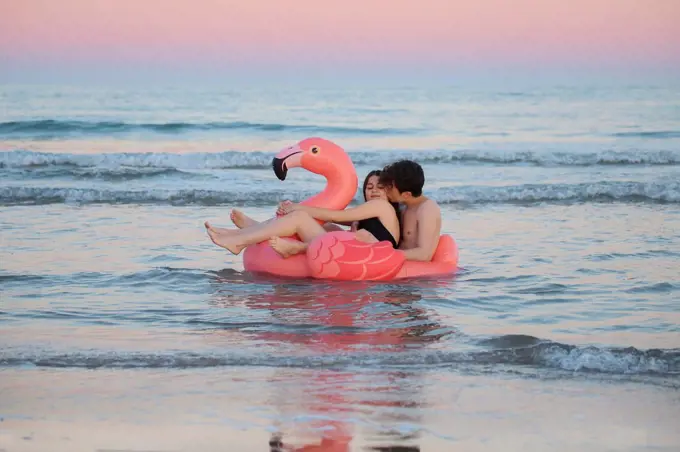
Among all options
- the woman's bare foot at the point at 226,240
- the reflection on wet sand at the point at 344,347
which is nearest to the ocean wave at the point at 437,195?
the woman's bare foot at the point at 226,240

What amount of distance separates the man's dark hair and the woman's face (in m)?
0.06

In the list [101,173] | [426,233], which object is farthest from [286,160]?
[101,173]

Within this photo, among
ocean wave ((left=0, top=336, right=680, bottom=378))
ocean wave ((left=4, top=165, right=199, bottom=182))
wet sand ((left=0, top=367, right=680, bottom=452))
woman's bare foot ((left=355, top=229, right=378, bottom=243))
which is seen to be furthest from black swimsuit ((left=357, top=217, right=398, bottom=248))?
ocean wave ((left=4, top=165, right=199, bottom=182))

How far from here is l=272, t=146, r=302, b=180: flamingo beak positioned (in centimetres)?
880

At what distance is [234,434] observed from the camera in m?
4.86

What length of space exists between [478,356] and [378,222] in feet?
8.89

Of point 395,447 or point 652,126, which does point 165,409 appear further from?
point 652,126

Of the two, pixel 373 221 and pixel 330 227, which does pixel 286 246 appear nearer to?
pixel 330 227

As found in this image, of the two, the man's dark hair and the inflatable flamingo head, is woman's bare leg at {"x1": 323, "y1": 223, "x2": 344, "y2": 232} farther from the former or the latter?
the man's dark hair

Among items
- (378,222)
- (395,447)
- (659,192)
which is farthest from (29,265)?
(659,192)

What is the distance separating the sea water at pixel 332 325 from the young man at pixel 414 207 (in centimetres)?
33

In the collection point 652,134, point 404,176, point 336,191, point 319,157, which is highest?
point 652,134

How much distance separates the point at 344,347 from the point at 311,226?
2431 millimetres

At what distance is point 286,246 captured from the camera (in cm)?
865
